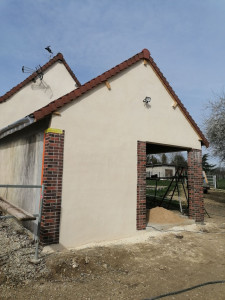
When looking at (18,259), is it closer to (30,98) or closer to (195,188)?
(195,188)

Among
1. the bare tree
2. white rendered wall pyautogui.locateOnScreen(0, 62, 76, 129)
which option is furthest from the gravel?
the bare tree

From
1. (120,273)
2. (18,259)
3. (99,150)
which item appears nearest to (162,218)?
(99,150)

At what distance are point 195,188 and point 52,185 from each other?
584 centimetres

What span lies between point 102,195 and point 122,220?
107cm

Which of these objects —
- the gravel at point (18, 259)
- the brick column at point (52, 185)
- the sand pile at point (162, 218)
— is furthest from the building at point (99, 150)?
the sand pile at point (162, 218)

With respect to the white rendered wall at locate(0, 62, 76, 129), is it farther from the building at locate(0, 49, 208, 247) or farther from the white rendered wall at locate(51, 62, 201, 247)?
the white rendered wall at locate(51, 62, 201, 247)

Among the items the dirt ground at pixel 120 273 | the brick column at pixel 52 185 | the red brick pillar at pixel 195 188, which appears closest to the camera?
the dirt ground at pixel 120 273

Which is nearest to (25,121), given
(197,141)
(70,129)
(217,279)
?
(70,129)

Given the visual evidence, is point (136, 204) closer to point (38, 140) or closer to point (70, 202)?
point (70, 202)

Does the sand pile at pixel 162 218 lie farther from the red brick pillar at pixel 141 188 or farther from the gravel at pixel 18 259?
the gravel at pixel 18 259

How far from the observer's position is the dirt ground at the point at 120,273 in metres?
3.49

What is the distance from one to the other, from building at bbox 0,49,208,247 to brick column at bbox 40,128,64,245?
2 cm

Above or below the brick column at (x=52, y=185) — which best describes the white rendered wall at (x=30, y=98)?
above

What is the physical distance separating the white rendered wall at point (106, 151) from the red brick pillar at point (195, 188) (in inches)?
71.9
